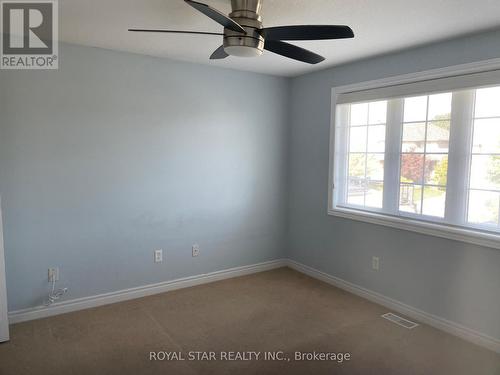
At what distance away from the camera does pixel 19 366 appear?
94.6 inches

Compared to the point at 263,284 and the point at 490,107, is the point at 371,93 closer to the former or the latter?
the point at 490,107

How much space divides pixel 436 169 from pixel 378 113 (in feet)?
2.66

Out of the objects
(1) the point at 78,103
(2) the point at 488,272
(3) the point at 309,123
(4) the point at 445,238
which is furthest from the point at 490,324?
(1) the point at 78,103

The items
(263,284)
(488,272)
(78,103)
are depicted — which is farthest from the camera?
(263,284)

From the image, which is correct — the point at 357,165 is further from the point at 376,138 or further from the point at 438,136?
the point at 438,136

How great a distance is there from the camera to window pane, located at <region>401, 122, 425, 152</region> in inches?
124

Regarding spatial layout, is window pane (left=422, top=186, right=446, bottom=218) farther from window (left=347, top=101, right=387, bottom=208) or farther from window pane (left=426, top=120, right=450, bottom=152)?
window (left=347, top=101, right=387, bottom=208)

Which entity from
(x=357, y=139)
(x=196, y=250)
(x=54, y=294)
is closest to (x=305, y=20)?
(x=357, y=139)

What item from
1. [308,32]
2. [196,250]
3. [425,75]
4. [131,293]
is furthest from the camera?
[196,250]

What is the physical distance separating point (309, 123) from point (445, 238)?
6.32 feet

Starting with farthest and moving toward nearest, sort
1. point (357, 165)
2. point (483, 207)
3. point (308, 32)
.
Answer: point (357, 165), point (483, 207), point (308, 32)

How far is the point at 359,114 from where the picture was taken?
3725mm

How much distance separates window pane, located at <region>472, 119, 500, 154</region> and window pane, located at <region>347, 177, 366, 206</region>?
1122mm

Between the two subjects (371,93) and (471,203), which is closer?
(471,203)
